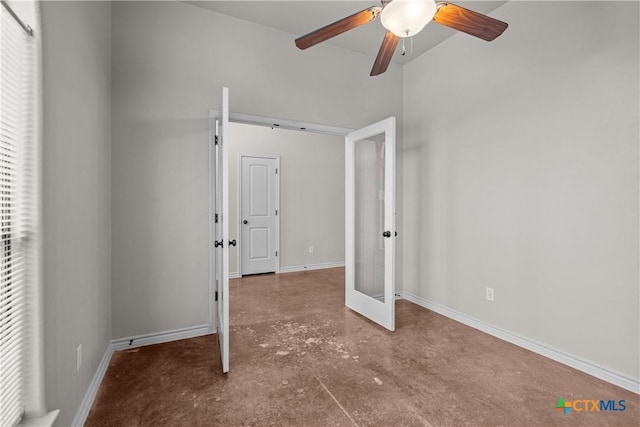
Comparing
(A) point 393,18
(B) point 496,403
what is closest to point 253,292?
(B) point 496,403

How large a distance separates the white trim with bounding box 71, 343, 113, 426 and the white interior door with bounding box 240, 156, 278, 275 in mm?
2901

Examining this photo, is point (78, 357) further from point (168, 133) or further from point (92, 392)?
point (168, 133)

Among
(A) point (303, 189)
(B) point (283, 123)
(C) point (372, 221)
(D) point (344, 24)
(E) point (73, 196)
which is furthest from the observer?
(A) point (303, 189)

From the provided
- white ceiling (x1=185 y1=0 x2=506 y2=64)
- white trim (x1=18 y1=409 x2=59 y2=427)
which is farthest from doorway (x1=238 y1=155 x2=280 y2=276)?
white trim (x1=18 y1=409 x2=59 y2=427)

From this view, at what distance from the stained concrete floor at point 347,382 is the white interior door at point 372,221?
278mm

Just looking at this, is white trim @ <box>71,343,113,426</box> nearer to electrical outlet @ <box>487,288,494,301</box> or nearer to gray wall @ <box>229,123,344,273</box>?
gray wall @ <box>229,123,344,273</box>

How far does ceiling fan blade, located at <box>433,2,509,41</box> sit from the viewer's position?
1574 millimetres

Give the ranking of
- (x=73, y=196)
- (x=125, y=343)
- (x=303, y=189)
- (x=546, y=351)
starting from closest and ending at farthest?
(x=73, y=196) < (x=546, y=351) < (x=125, y=343) < (x=303, y=189)

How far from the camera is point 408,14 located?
4.85ft

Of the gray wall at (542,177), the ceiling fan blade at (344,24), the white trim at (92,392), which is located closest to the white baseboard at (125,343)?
the white trim at (92,392)

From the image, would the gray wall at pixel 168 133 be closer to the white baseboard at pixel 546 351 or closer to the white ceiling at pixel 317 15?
the white ceiling at pixel 317 15

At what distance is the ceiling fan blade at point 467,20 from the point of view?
5.16ft

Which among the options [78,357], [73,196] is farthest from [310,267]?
[73,196]

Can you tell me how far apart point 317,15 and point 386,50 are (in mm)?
1274
